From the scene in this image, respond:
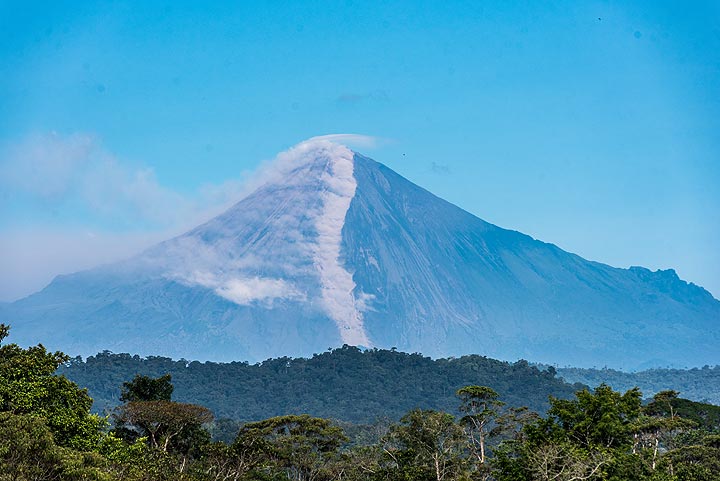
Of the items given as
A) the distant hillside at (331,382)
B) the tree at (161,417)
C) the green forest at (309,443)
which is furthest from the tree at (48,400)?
the distant hillside at (331,382)

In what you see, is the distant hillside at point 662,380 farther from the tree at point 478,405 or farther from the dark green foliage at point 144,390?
the dark green foliage at point 144,390

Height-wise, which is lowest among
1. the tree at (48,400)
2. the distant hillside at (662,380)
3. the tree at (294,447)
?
the tree at (294,447)

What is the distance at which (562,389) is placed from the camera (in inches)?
4518

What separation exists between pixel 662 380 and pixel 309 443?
14697 centimetres

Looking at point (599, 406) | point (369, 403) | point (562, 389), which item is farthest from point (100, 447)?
point (562, 389)

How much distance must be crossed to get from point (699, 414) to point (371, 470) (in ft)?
74.3

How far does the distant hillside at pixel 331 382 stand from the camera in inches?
4222

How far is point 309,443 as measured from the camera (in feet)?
123

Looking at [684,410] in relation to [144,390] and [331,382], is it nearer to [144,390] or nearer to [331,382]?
[144,390]

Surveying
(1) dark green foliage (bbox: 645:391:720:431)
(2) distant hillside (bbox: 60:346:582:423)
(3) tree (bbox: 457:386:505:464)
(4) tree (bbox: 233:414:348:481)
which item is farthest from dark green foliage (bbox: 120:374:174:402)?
(2) distant hillside (bbox: 60:346:582:423)

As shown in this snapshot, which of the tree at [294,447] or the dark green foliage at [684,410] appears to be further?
the dark green foliage at [684,410]

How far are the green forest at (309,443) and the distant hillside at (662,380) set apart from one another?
119950mm

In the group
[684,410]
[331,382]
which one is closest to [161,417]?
[684,410]

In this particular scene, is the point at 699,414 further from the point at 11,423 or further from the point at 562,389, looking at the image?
the point at 562,389
